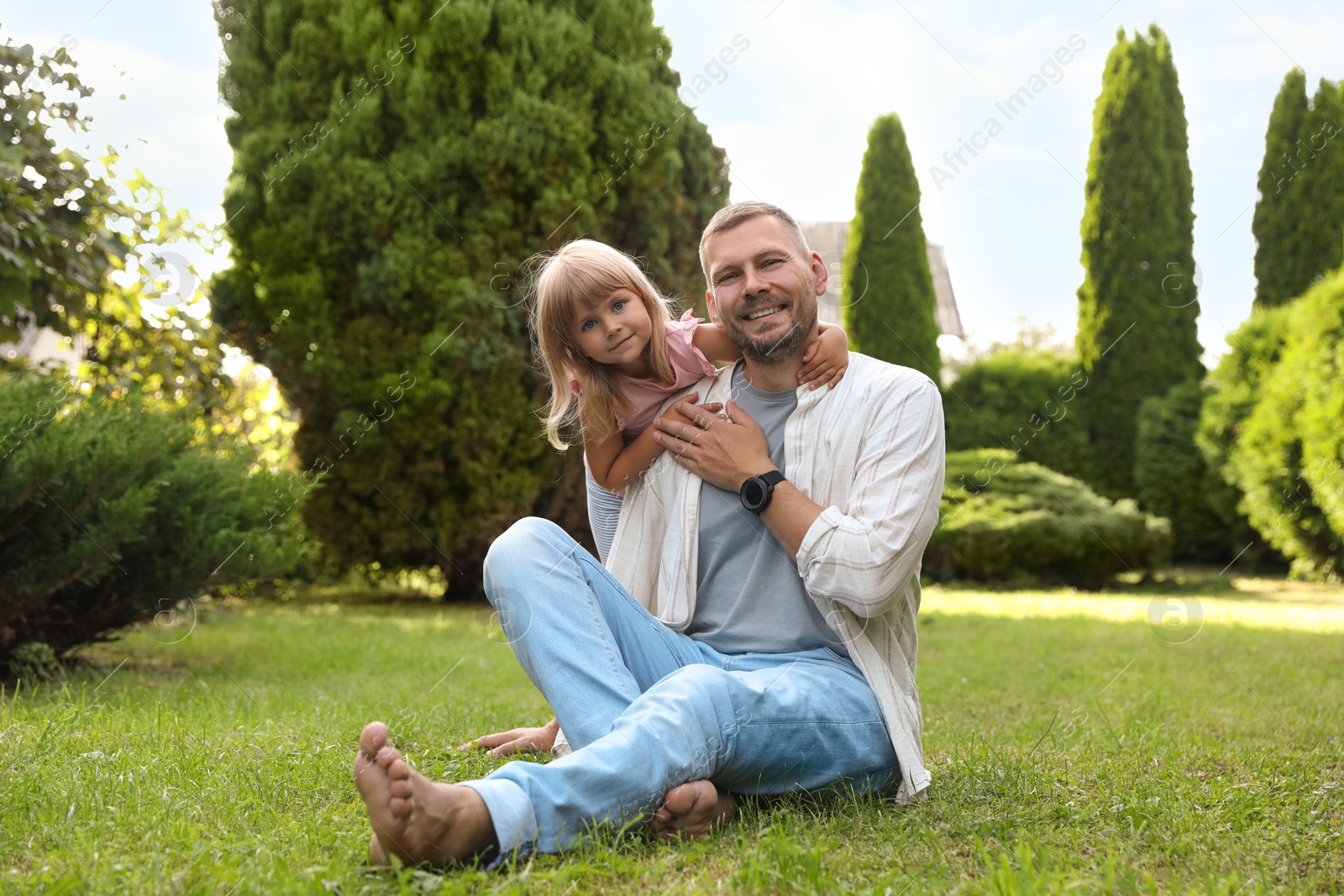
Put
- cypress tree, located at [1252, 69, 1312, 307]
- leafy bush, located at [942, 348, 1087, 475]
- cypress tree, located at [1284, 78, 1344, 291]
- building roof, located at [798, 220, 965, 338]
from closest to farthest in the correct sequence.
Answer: cypress tree, located at [1284, 78, 1344, 291] → cypress tree, located at [1252, 69, 1312, 307] → leafy bush, located at [942, 348, 1087, 475] → building roof, located at [798, 220, 965, 338]

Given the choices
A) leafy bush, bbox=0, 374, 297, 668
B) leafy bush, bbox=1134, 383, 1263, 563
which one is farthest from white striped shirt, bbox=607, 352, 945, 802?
leafy bush, bbox=1134, 383, 1263, 563

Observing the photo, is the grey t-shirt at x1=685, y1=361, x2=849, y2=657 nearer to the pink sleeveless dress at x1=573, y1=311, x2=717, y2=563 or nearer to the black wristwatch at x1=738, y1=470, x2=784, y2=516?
the black wristwatch at x1=738, y1=470, x2=784, y2=516

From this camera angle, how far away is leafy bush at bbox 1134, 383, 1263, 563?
12906mm

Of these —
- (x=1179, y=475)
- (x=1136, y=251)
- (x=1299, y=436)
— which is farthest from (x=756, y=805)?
(x=1136, y=251)

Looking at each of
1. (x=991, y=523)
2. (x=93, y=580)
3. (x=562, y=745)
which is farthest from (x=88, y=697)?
(x=991, y=523)

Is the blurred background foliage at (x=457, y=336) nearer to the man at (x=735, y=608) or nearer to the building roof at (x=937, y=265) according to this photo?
the man at (x=735, y=608)

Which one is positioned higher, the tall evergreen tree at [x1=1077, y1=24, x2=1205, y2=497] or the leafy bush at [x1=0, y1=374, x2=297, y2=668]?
the tall evergreen tree at [x1=1077, y1=24, x2=1205, y2=497]

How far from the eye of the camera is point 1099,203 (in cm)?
1373

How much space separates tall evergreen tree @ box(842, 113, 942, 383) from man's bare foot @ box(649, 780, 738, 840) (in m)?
11.9

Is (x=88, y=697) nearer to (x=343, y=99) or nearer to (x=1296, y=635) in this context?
(x=343, y=99)

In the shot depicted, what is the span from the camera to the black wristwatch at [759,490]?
2.26 meters

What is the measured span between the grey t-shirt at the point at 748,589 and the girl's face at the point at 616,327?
405 millimetres

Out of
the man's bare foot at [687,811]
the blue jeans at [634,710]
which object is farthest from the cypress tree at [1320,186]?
the man's bare foot at [687,811]

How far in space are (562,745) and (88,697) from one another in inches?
96.5
